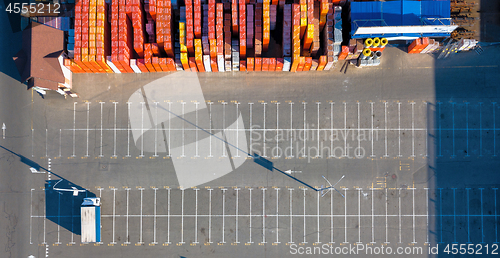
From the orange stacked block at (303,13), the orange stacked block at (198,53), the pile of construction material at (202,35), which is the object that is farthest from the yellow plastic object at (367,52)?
the orange stacked block at (198,53)

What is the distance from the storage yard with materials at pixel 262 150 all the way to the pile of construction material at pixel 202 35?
2.51 ft

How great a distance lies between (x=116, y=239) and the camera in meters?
29.1

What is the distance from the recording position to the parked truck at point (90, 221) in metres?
27.8

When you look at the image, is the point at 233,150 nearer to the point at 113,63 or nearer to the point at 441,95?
the point at 113,63

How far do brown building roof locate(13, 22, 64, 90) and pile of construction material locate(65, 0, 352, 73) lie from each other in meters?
1.54

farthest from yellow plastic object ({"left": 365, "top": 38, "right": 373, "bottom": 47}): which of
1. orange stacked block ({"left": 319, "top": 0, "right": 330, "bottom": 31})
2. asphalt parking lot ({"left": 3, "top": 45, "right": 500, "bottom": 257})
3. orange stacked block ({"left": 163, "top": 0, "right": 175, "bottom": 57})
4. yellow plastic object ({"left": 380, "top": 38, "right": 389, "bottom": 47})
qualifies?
orange stacked block ({"left": 163, "top": 0, "right": 175, "bottom": 57})

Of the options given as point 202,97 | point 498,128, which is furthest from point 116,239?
point 498,128

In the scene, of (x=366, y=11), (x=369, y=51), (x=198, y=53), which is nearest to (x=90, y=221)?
(x=198, y=53)

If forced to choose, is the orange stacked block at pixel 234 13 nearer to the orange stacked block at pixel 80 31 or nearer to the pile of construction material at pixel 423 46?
the orange stacked block at pixel 80 31

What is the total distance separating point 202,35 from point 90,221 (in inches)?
999

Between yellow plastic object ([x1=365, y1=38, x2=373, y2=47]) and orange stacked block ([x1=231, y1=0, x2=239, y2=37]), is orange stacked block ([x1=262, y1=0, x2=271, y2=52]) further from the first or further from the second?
yellow plastic object ([x1=365, y1=38, x2=373, y2=47])

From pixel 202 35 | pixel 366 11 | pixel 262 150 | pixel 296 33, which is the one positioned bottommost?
pixel 262 150

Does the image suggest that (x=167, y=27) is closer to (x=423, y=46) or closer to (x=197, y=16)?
(x=197, y=16)

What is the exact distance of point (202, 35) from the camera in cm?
2819
